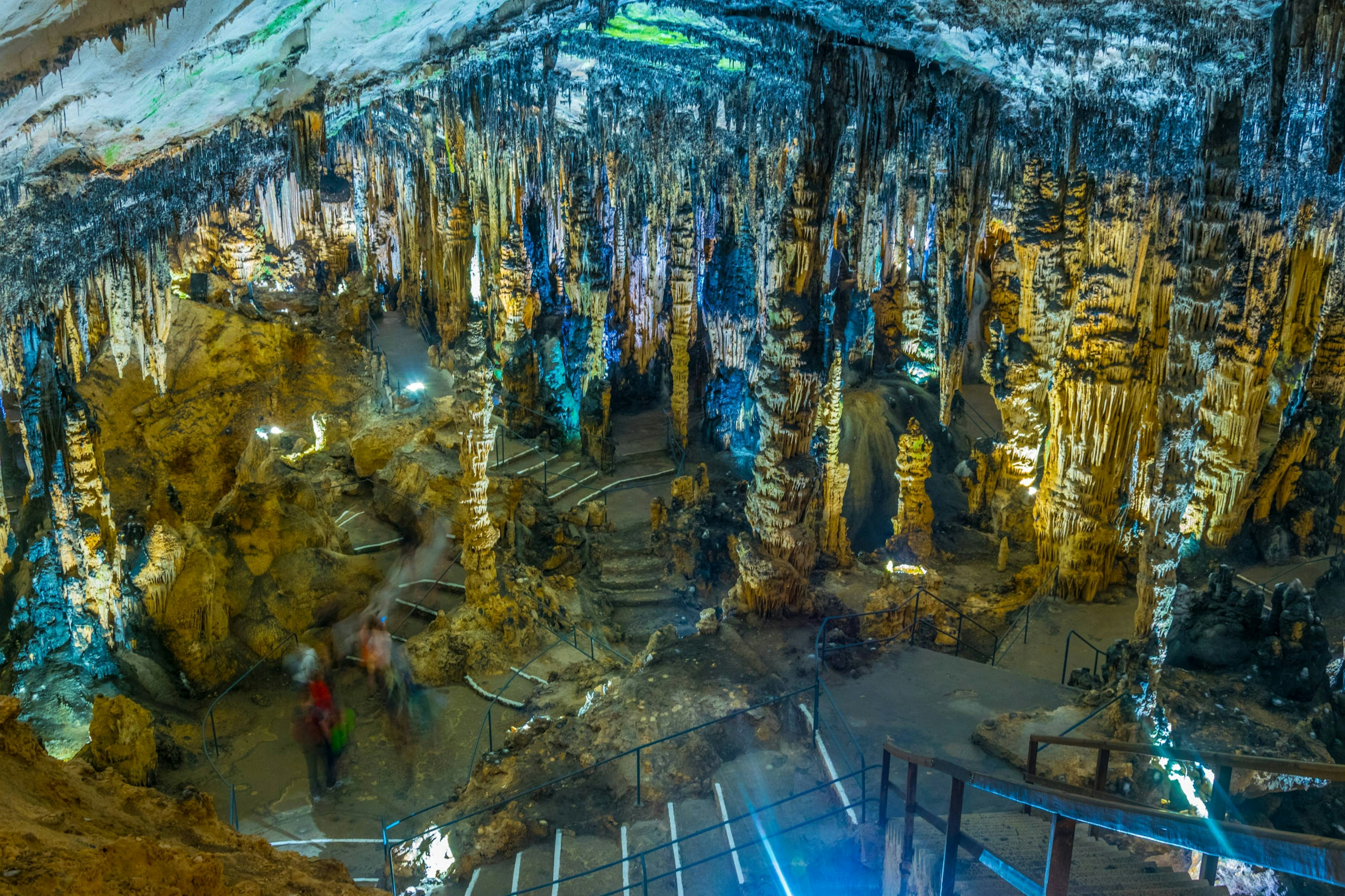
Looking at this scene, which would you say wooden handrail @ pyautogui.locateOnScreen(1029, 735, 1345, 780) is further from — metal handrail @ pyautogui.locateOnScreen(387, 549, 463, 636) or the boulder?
metal handrail @ pyautogui.locateOnScreen(387, 549, 463, 636)

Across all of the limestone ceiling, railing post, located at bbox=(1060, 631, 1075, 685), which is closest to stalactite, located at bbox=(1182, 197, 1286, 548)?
railing post, located at bbox=(1060, 631, 1075, 685)

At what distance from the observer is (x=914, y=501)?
43.0 ft

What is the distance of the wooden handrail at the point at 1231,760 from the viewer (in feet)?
6.85

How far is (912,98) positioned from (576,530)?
825 centimetres

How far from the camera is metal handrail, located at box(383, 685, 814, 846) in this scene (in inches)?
239

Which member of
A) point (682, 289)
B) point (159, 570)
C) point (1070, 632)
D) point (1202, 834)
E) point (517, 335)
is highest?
point (1202, 834)

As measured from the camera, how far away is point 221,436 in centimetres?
1623

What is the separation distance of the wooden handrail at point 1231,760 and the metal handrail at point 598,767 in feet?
8.84

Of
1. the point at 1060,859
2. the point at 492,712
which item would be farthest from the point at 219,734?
the point at 1060,859

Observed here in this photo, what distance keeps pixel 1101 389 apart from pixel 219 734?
33.7ft

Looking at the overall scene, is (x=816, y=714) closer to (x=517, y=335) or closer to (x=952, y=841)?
(x=952, y=841)

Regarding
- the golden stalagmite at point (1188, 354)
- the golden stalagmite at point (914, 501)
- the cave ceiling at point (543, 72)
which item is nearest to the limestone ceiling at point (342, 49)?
the cave ceiling at point (543, 72)

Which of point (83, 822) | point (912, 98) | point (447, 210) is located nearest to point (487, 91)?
point (912, 98)

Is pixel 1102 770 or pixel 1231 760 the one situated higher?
pixel 1231 760
